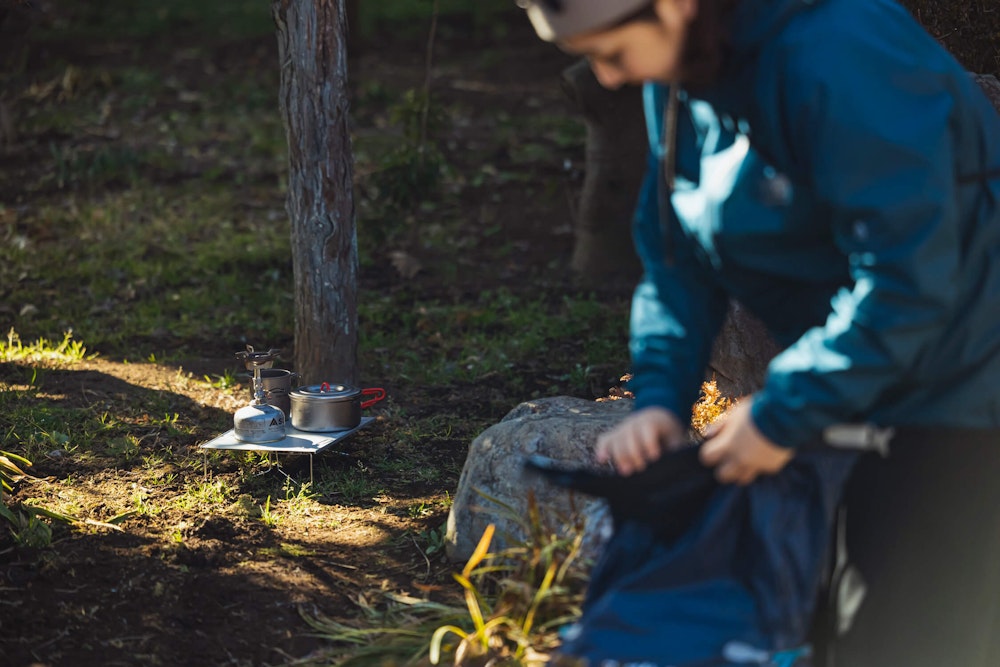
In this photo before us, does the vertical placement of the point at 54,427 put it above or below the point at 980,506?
below

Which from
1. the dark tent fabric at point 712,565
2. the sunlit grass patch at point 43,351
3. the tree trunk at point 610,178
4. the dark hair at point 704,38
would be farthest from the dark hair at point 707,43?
the tree trunk at point 610,178

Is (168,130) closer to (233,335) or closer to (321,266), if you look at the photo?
(233,335)

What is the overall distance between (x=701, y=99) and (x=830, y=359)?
1.62ft

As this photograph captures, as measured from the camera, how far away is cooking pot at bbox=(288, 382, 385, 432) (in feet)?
14.5

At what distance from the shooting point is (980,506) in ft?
5.89

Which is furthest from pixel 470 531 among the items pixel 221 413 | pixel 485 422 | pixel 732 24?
pixel 732 24

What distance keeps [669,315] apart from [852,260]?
0.41 metres

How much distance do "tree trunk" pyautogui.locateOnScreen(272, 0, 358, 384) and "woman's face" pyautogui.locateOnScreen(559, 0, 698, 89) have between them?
319 centimetres

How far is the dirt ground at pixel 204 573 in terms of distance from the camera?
10.4ft

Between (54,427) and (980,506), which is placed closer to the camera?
(980,506)

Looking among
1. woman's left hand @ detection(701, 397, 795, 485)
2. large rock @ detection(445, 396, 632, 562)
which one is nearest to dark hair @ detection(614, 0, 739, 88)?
woman's left hand @ detection(701, 397, 795, 485)

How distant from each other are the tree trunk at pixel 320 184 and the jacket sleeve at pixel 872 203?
3.41m

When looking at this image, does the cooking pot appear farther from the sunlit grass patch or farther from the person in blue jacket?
the person in blue jacket

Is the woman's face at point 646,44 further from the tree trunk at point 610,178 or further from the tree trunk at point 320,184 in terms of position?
the tree trunk at point 610,178
